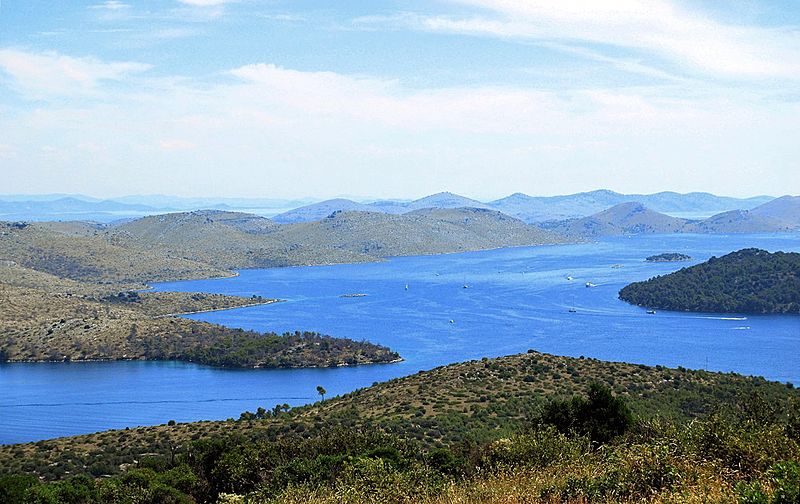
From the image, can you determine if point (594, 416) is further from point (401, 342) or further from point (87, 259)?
point (87, 259)

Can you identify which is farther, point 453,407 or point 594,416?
point 453,407

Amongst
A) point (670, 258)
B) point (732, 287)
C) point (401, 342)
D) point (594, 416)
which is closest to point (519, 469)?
point (594, 416)

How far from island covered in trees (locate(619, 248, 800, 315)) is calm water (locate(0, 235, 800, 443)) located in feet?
12.4

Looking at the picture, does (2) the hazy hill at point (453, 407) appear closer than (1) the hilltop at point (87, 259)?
Yes

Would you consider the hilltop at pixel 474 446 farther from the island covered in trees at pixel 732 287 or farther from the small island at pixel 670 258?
the small island at pixel 670 258

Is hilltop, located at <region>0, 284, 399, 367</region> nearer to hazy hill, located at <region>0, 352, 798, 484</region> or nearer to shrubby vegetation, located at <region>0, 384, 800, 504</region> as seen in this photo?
hazy hill, located at <region>0, 352, 798, 484</region>

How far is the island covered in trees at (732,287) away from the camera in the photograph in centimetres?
10019

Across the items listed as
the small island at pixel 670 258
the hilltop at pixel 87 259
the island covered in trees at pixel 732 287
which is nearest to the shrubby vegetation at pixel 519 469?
the island covered in trees at pixel 732 287

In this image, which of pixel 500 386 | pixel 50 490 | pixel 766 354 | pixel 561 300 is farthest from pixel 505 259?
pixel 50 490

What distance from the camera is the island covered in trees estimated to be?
329 feet

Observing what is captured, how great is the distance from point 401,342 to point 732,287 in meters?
51.6

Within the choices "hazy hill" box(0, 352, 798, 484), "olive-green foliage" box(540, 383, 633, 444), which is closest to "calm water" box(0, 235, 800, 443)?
"hazy hill" box(0, 352, 798, 484)

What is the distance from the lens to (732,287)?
106312mm

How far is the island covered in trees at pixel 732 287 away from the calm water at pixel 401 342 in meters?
3.77
